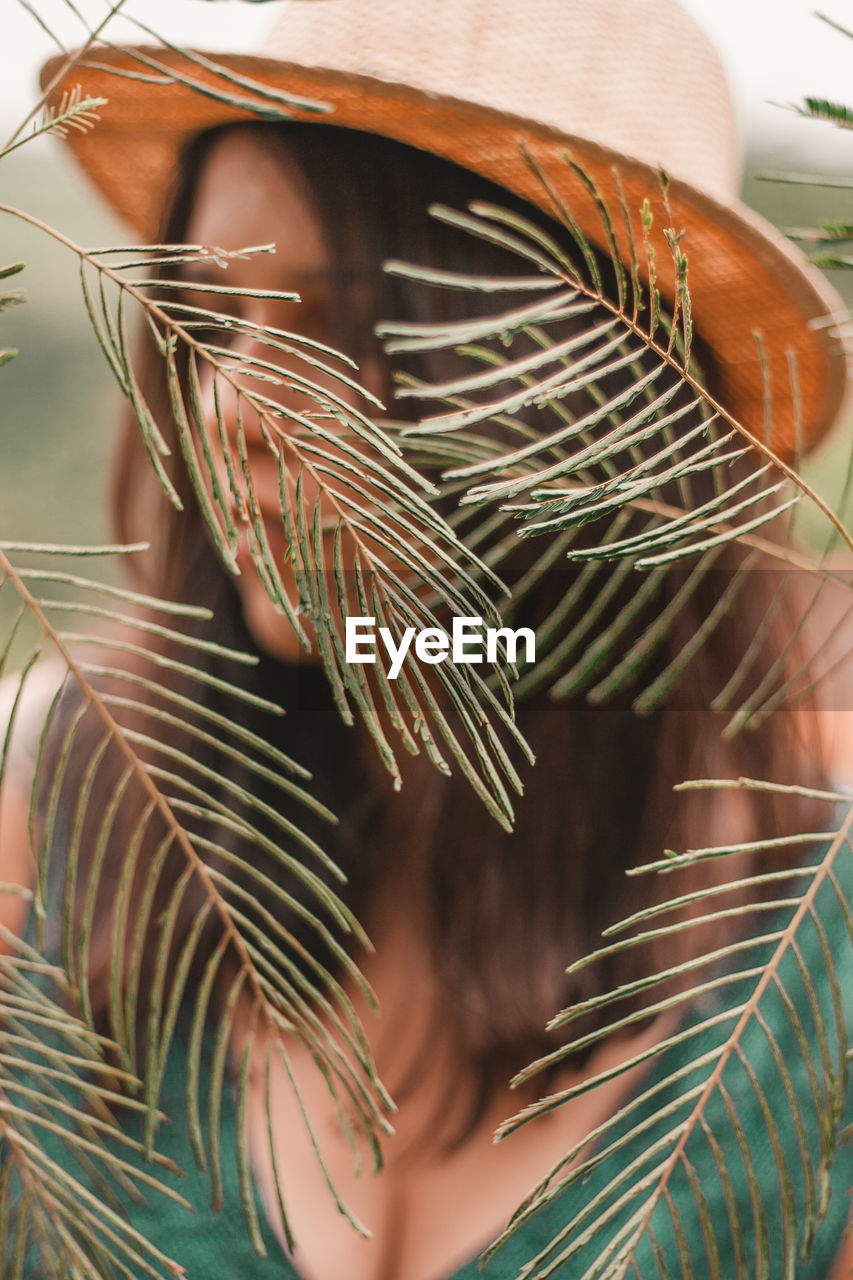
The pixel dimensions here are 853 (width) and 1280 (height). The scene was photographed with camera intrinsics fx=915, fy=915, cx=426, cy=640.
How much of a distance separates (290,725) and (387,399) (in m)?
0.28

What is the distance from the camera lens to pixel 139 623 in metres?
0.19

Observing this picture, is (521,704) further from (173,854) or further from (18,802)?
(18,802)

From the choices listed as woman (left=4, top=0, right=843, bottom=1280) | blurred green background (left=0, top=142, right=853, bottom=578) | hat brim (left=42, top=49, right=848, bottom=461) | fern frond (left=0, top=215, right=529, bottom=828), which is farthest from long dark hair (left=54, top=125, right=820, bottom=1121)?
blurred green background (left=0, top=142, right=853, bottom=578)

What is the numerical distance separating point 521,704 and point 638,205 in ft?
0.86

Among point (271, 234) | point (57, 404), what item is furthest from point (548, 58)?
point (57, 404)

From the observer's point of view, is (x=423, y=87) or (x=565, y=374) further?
(x=423, y=87)

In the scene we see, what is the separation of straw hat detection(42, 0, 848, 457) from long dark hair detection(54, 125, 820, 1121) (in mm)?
158

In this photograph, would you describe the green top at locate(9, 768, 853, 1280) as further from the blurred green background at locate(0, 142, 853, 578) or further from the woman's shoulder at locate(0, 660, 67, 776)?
the blurred green background at locate(0, 142, 853, 578)

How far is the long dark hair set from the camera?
1.94 ft

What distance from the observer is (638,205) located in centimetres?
38

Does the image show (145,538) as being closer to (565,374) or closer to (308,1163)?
(308,1163)

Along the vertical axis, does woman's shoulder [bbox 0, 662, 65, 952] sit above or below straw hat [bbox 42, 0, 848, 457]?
below

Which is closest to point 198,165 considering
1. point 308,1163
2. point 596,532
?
point 596,532

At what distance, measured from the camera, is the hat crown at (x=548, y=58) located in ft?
1.28
